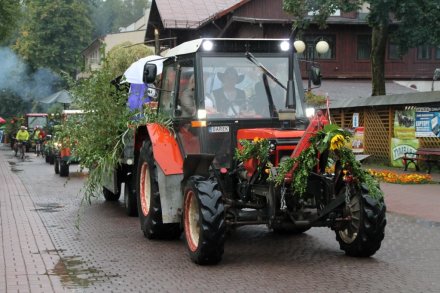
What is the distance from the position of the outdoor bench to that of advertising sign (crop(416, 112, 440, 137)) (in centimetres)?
62

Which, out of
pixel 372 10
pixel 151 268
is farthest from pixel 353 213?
pixel 372 10

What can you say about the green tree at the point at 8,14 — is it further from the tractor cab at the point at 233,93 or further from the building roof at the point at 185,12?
the tractor cab at the point at 233,93

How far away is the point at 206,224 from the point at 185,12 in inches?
1458

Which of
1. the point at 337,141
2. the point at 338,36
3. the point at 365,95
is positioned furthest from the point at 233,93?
the point at 338,36

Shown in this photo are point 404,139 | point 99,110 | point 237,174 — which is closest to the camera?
point 237,174

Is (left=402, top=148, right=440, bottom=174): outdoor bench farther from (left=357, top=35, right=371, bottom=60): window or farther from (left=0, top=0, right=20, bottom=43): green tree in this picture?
(left=0, top=0, right=20, bottom=43): green tree

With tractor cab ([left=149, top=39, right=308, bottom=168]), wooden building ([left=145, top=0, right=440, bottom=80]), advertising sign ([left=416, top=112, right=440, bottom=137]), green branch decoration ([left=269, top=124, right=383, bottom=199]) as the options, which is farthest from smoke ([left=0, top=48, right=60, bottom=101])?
green branch decoration ([left=269, top=124, right=383, bottom=199])

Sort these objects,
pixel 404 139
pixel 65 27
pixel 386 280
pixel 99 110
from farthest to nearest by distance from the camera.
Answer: pixel 65 27, pixel 404 139, pixel 99 110, pixel 386 280

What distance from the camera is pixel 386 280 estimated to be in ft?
23.1

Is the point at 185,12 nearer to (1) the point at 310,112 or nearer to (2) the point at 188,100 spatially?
(2) the point at 188,100

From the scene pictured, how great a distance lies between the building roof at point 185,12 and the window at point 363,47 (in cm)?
804

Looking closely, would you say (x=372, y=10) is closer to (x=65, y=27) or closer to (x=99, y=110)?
(x=99, y=110)

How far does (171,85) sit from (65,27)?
6038cm

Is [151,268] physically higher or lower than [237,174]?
lower
